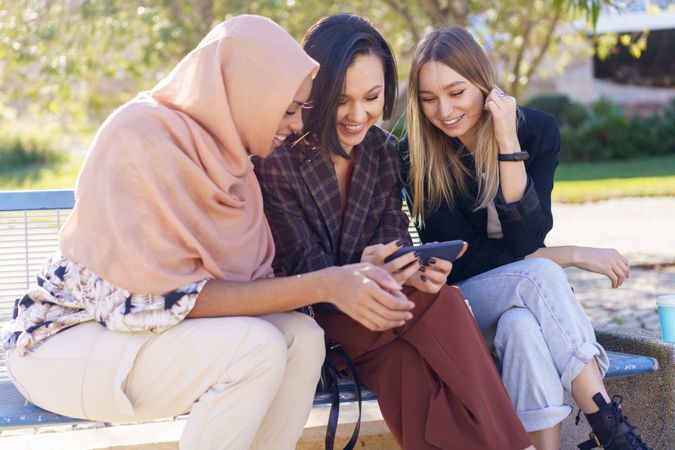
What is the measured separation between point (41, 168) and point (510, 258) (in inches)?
687

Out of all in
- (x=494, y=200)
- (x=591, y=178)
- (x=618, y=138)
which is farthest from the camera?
(x=618, y=138)

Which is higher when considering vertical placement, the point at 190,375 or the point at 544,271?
the point at 544,271

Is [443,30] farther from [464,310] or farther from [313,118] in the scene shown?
[464,310]

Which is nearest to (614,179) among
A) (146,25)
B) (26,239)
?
(146,25)

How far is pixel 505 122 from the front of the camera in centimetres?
356

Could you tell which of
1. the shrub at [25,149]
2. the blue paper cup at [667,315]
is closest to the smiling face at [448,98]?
the blue paper cup at [667,315]

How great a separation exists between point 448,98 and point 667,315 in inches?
43.5

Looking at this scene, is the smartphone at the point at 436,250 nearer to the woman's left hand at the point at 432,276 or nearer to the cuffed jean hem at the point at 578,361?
the woman's left hand at the point at 432,276

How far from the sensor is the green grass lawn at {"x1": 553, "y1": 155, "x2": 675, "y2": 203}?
42.3ft

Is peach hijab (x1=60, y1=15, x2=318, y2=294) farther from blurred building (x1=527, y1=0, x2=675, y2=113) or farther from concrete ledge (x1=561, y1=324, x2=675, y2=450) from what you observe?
blurred building (x1=527, y1=0, x2=675, y2=113)

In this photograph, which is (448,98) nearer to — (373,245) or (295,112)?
(373,245)

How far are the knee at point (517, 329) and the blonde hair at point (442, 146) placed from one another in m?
0.51

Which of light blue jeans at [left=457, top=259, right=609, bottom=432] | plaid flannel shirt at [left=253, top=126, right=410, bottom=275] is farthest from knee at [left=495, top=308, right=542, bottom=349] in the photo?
plaid flannel shirt at [left=253, top=126, right=410, bottom=275]

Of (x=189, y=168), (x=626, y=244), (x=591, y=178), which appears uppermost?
(x=189, y=168)
